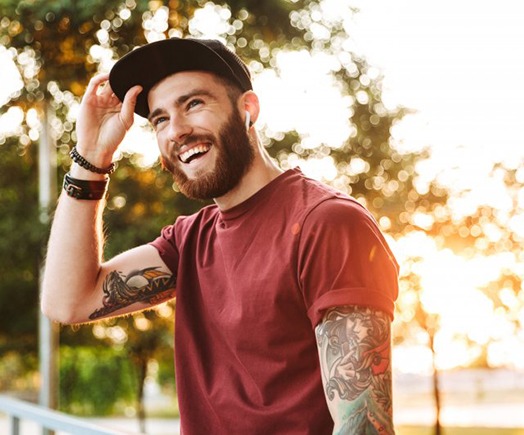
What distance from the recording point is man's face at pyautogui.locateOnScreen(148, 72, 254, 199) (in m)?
1.98

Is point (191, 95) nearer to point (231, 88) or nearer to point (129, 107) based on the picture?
point (231, 88)

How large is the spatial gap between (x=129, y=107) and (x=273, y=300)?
0.82m

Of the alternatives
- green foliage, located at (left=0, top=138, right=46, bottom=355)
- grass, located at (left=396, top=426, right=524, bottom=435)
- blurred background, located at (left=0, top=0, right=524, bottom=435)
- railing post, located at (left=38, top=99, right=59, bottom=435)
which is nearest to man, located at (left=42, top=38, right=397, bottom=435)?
blurred background, located at (left=0, top=0, right=524, bottom=435)

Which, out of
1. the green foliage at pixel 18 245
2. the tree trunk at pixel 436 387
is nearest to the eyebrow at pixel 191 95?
the green foliage at pixel 18 245

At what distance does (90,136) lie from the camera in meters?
2.28

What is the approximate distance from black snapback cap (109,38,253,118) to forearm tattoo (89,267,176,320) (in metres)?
0.51

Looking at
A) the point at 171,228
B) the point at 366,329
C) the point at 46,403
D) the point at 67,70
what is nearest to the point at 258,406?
the point at 366,329

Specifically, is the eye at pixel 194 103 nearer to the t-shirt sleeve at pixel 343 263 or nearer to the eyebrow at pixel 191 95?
the eyebrow at pixel 191 95

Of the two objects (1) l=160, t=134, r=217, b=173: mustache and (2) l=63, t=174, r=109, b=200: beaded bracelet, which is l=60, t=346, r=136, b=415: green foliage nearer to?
(2) l=63, t=174, r=109, b=200: beaded bracelet

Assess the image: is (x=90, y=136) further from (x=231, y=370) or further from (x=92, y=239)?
(x=231, y=370)

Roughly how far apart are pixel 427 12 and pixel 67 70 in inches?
158

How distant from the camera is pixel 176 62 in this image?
2055 millimetres

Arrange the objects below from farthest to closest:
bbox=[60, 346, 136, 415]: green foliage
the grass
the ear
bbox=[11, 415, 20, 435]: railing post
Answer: bbox=[60, 346, 136, 415]: green foliage < the grass < bbox=[11, 415, 20, 435]: railing post < the ear

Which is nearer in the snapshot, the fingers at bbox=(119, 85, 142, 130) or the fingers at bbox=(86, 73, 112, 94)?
the fingers at bbox=(119, 85, 142, 130)
